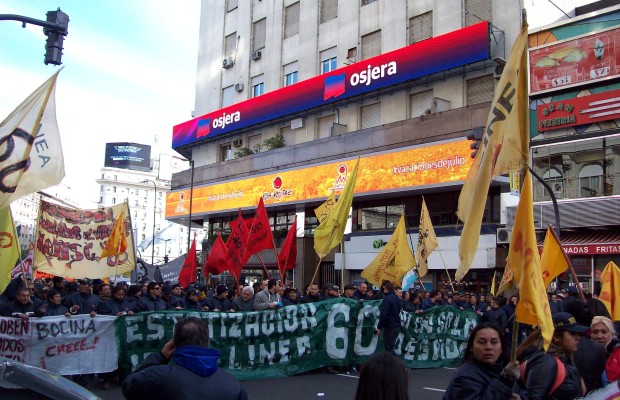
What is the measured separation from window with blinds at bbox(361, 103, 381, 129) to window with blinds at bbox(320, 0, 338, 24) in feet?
21.4

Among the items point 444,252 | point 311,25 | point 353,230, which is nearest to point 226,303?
point 444,252

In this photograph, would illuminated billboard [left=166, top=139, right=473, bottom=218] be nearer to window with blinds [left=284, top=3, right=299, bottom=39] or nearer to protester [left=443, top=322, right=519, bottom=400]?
window with blinds [left=284, top=3, right=299, bottom=39]

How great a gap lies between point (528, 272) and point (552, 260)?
20.9ft

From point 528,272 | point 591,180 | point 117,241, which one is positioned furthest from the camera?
point 591,180

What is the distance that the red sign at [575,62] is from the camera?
22516mm

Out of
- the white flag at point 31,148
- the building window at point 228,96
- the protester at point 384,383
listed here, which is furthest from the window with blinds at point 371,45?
the protester at point 384,383

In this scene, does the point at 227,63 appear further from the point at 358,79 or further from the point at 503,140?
the point at 503,140

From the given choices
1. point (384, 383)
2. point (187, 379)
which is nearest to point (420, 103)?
point (187, 379)

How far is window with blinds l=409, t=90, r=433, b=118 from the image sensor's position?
96.1 ft

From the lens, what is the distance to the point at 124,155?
112 metres

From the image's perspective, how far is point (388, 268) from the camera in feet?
51.8

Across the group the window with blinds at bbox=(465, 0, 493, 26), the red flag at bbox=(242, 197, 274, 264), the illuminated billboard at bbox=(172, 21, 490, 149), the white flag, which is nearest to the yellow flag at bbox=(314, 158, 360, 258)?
the red flag at bbox=(242, 197, 274, 264)

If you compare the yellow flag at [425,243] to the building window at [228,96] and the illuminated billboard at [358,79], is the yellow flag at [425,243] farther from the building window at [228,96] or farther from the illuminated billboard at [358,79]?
the building window at [228,96]

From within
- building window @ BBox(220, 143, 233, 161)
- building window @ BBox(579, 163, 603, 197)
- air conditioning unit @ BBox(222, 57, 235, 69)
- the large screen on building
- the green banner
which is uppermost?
the large screen on building
